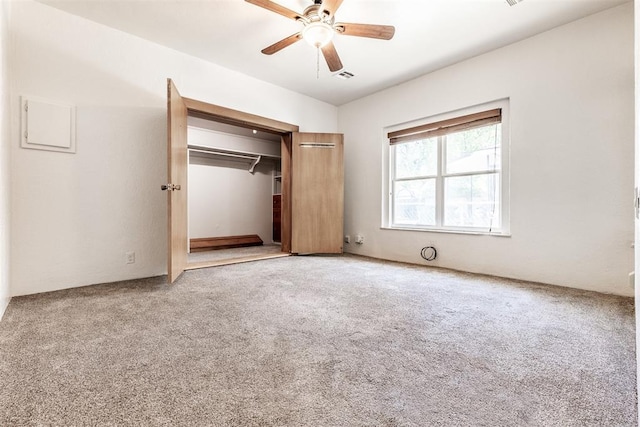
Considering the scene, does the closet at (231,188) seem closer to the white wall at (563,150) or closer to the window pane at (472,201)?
the window pane at (472,201)

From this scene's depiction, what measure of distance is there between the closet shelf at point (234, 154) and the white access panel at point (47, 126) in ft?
9.08

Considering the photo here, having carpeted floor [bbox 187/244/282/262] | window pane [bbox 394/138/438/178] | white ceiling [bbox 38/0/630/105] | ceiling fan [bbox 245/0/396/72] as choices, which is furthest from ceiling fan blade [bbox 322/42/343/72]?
carpeted floor [bbox 187/244/282/262]

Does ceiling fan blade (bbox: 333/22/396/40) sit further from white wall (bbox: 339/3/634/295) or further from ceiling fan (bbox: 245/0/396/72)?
white wall (bbox: 339/3/634/295)

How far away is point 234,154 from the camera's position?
6.29 meters

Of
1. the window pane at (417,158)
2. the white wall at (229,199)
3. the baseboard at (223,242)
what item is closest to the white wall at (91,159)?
the baseboard at (223,242)

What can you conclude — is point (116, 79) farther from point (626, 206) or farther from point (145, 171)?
point (626, 206)

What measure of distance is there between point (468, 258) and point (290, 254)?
2.56 m

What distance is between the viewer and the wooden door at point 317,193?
455 cm

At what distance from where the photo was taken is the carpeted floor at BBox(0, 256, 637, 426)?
104cm

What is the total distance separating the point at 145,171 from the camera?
3172 mm

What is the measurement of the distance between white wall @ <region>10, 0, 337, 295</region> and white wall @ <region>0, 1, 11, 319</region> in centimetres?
13

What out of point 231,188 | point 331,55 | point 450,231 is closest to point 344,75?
point 331,55

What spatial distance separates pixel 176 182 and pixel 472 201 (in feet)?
11.5

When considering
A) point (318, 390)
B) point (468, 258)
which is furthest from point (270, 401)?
point (468, 258)
